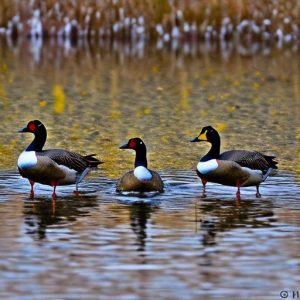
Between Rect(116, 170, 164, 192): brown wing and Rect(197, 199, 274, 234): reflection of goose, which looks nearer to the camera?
Rect(197, 199, 274, 234): reflection of goose

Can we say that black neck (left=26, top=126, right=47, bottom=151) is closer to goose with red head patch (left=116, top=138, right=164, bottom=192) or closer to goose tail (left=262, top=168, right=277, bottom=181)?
goose with red head patch (left=116, top=138, right=164, bottom=192)

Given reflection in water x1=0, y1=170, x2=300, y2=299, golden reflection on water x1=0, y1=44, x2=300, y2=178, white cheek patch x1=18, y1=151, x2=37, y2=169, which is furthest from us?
golden reflection on water x1=0, y1=44, x2=300, y2=178

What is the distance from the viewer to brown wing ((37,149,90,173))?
595 inches

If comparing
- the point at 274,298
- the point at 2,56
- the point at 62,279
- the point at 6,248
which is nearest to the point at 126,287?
the point at 62,279

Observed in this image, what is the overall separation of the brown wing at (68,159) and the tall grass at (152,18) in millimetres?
23860

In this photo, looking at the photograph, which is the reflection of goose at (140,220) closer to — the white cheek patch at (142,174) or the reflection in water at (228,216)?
the reflection in water at (228,216)

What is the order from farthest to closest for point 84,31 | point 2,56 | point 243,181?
point 84,31 → point 2,56 → point 243,181

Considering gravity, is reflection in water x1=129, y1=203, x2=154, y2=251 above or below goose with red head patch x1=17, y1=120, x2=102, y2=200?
below

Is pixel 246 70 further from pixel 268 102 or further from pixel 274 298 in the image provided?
pixel 274 298

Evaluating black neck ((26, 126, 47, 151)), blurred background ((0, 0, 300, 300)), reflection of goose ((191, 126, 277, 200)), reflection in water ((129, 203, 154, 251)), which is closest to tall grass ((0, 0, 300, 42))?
blurred background ((0, 0, 300, 300))

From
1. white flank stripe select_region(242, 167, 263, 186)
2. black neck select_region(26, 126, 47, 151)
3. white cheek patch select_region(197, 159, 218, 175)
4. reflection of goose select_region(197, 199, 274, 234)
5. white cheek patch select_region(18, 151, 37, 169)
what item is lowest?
reflection of goose select_region(197, 199, 274, 234)

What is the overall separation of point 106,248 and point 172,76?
20245 millimetres

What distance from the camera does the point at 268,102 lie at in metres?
25.8

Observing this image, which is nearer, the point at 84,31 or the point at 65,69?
the point at 65,69
